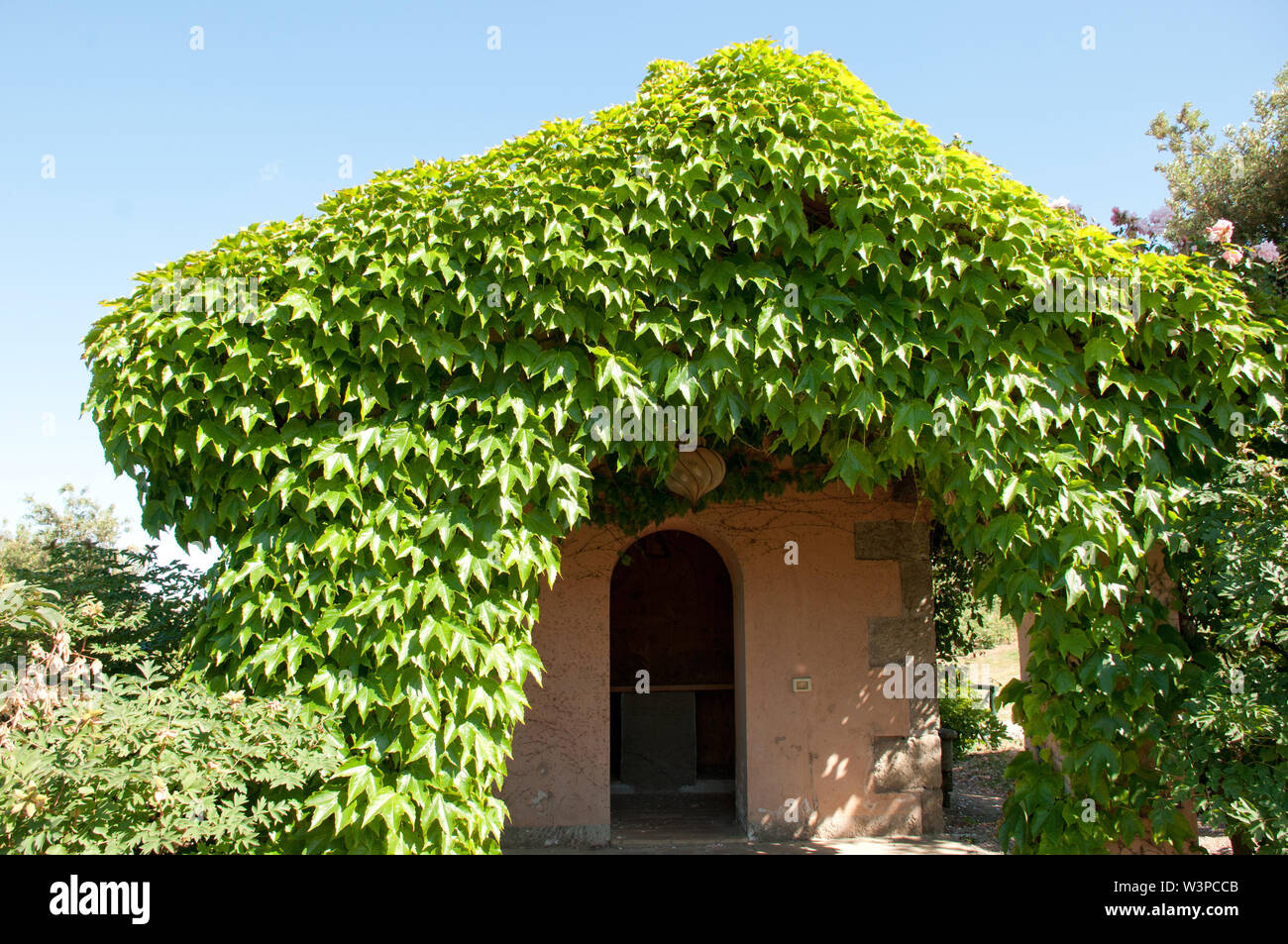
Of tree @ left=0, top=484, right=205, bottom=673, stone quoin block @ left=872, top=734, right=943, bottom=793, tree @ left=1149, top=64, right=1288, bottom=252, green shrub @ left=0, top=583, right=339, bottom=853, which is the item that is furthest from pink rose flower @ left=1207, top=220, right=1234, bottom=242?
tree @ left=0, top=484, right=205, bottom=673

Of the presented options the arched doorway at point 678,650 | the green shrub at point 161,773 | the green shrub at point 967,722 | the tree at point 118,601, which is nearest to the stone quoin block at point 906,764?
the arched doorway at point 678,650

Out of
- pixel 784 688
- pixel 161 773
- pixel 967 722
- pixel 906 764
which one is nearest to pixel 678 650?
pixel 784 688

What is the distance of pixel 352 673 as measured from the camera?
334cm

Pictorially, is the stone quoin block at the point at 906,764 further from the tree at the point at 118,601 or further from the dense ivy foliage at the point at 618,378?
the tree at the point at 118,601

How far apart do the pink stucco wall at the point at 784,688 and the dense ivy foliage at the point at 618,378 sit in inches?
84.6

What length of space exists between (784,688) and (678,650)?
278cm

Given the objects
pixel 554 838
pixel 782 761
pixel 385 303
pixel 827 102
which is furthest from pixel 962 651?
pixel 385 303

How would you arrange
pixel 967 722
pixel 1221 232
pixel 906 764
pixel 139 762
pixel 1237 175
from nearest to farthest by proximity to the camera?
pixel 139 762 → pixel 1221 232 → pixel 906 764 → pixel 1237 175 → pixel 967 722

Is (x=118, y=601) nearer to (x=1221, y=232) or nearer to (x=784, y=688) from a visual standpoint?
(x=784, y=688)

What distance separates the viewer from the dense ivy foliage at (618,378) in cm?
339

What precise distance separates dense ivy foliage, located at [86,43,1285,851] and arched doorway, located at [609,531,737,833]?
Result: 14.8 ft

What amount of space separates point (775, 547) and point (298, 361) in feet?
12.1

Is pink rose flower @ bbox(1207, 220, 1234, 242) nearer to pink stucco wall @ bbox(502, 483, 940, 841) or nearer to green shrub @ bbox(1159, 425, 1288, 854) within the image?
green shrub @ bbox(1159, 425, 1288, 854)

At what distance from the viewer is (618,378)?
3.45 meters
